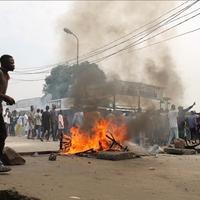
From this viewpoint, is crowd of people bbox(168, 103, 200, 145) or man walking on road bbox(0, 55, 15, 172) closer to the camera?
man walking on road bbox(0, 55, 15, 172)

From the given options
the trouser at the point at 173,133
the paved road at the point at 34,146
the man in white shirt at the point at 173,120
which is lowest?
the paved road at the point at 34,146

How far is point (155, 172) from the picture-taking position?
7906 millimetres

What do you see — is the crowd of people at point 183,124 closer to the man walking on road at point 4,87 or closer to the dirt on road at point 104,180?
the dirt on road at point 104,180

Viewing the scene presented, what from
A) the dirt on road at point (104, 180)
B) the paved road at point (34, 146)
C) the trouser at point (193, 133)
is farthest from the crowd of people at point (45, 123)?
the dirt on road at point (104, 180)

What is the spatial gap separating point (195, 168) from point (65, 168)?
2.55 meters

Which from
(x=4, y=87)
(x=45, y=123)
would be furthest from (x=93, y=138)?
(x=45, y=123)

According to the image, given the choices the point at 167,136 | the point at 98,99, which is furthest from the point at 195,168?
the point at 167,136

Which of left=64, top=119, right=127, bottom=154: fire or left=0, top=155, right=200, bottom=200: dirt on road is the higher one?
left=64, top=119, right=127, bottom=154: fire

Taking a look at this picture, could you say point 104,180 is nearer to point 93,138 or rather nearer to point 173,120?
point 93,138

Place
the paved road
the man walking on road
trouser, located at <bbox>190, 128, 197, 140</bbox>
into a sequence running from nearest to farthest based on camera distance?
the man walking on road
the paved road
trouser, located at <bbox>190, 128, 197, 140</bbox>

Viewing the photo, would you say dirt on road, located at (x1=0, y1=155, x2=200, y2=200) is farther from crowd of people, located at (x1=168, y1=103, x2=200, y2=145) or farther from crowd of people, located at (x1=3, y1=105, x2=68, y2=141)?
crowd of people, located at (x1=3, y1=105, x2=68, y2=141)

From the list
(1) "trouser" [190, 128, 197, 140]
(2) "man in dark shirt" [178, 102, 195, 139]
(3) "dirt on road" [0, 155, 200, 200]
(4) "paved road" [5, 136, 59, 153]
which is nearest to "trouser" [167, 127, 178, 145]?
(2) "man in dark shirt" [178, 102, 195, 139]

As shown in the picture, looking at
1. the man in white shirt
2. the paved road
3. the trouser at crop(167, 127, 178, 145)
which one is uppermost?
the man in white shirt

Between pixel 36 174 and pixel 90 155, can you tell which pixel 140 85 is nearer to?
pixel 90 155
